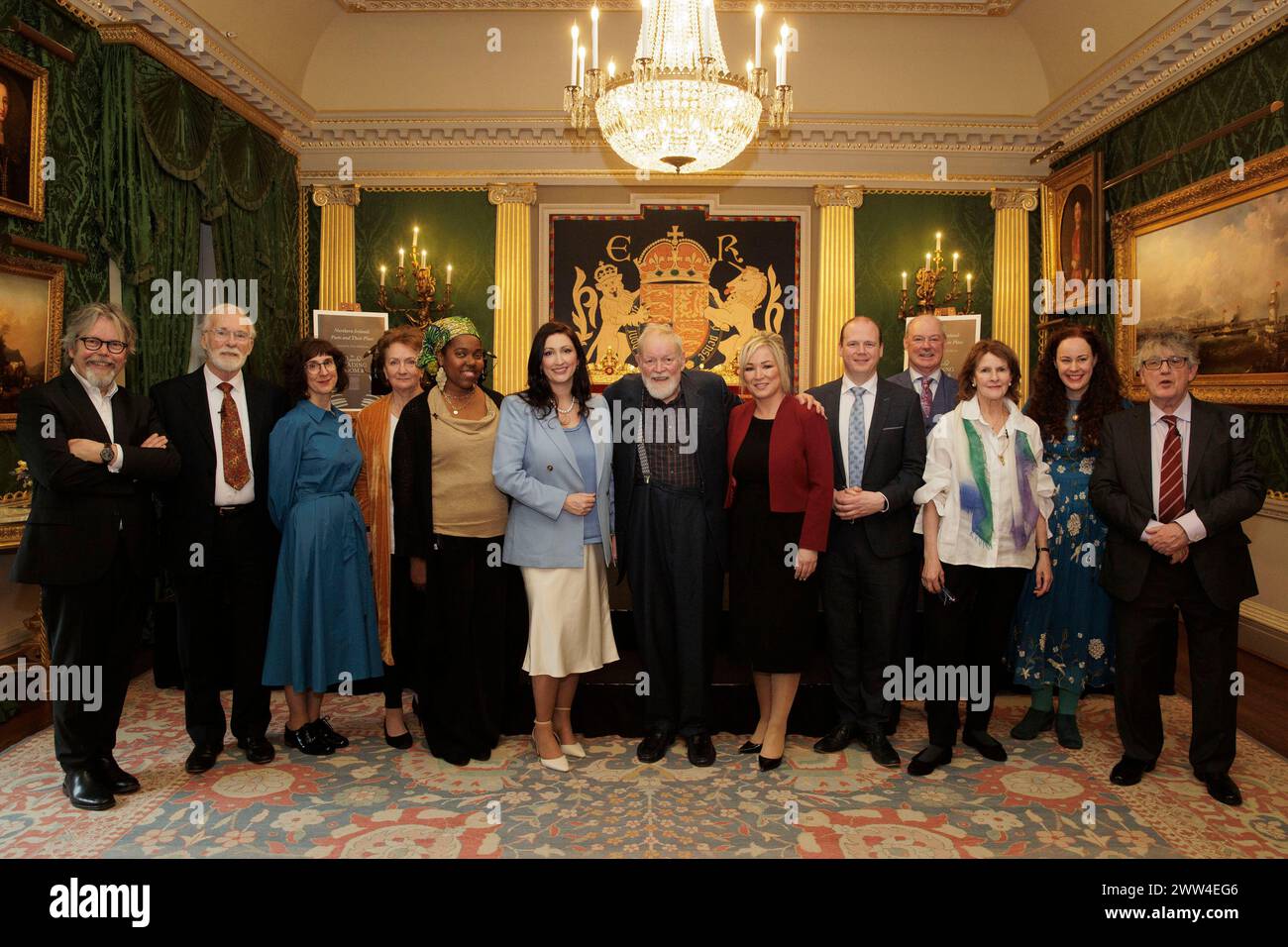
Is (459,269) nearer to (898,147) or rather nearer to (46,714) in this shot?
(898,147)

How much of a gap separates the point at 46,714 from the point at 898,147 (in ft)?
27.4

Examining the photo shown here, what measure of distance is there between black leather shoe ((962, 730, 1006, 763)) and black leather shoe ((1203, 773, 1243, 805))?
0.78 m

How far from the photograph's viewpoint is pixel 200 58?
6289 mm

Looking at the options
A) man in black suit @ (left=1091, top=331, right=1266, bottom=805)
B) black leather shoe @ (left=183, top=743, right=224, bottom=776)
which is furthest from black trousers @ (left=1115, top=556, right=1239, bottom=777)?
black leather shoe @ (left=183, top=743, right=224, bottom=776)

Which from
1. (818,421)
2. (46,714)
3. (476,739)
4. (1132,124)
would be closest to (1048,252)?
(1132,124)

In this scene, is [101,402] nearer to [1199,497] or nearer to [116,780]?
[116,780]

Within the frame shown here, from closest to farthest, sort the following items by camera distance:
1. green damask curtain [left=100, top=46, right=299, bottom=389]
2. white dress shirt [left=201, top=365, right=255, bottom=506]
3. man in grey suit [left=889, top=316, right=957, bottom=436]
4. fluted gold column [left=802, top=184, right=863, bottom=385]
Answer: white dress shirt [left=201, top=365, right=255, bottom=506] → man in grey suit [left=889, top=316, right=957, bottom=436] → green damask curtain [left=100, top=46, right=299, bottom=389] → fluted gold column [left=802, top=184, right=863, bottom=385]

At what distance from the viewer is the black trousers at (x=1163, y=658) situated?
3283 mm

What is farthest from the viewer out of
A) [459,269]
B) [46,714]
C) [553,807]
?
[459,269]

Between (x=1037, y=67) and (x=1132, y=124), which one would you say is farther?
(x=1037, y=67)

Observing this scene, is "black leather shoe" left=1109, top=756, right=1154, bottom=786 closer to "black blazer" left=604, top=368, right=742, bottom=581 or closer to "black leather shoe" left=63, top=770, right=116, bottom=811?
"black blazer" left=604, top=368, right=742, bottom=581

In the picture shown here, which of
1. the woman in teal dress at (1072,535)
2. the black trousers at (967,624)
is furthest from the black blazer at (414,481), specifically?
the woman in teal dress at (1072,535)

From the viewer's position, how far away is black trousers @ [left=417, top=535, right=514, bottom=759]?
3.57m

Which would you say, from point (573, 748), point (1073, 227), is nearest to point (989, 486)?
point (573, 748)
